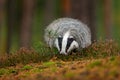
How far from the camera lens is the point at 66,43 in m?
12.8

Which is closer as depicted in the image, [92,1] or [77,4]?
[77,4]

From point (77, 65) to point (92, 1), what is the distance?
1618cm

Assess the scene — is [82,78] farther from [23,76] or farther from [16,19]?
[16,19]

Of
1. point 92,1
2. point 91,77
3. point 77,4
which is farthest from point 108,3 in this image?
point 91,77

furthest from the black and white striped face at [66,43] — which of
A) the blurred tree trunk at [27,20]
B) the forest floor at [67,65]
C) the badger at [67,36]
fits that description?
the blurred tree trunk at [27,20]

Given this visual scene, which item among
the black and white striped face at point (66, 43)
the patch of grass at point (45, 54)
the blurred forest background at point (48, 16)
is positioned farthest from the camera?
the blurred forest background at point (48, 16)

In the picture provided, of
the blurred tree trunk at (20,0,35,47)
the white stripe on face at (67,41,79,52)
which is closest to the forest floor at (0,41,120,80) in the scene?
the white stripe on face at (67,41,79,52)

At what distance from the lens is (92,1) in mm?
27078

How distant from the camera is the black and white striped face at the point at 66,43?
12.7m

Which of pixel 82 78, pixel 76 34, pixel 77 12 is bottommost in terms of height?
pixel 82 78

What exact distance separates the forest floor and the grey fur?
0.32m

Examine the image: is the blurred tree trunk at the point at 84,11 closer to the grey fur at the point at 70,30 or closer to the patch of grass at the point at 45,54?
the grey fur at the point at 70,30

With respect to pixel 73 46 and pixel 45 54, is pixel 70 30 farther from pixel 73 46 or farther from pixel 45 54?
pixel 45 54

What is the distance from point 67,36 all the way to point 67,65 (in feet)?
5.30
